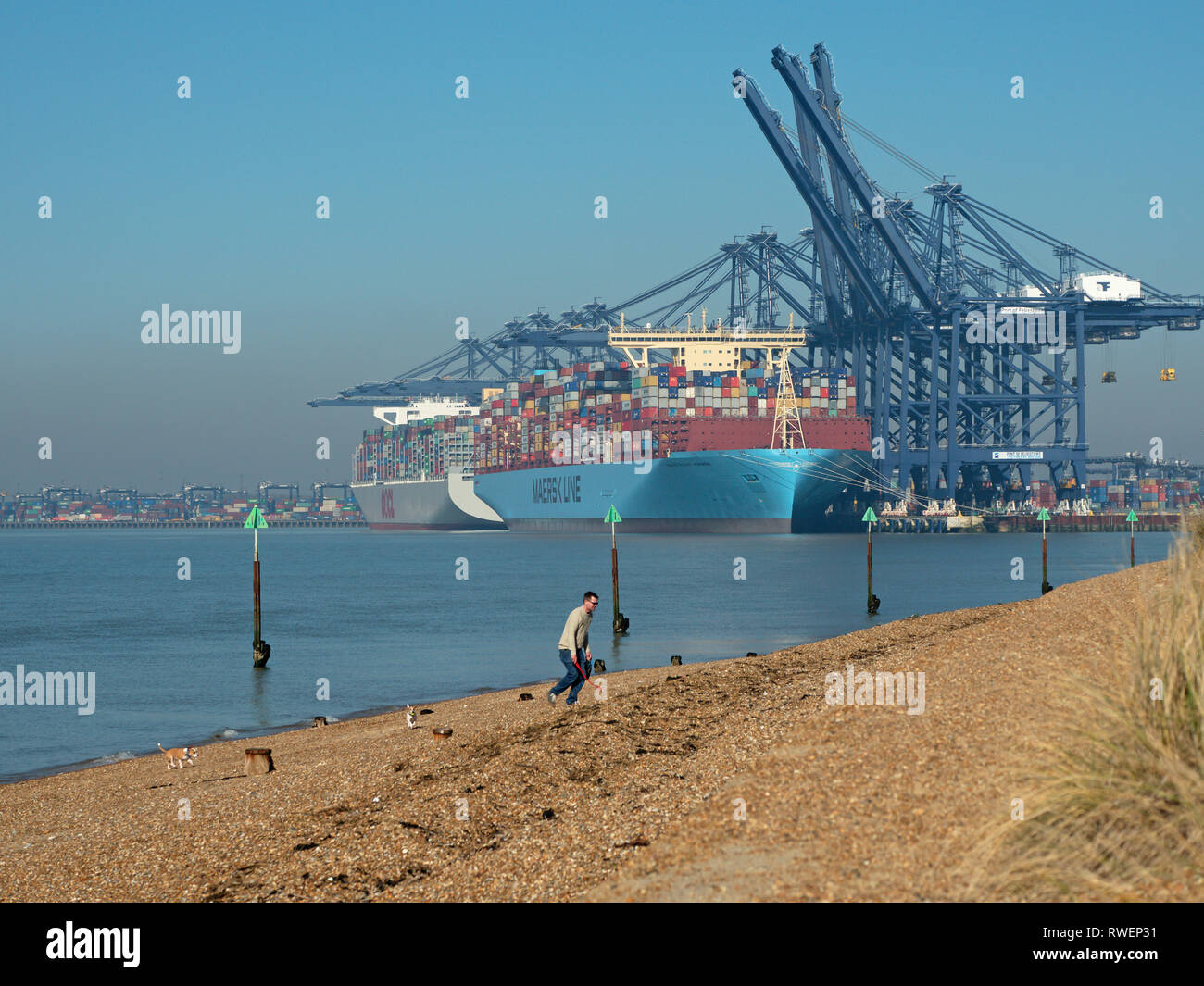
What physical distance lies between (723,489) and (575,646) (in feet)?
308

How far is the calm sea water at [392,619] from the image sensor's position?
28250mm

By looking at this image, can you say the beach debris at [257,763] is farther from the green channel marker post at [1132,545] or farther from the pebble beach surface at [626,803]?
the green channel marker post at [1132,545]

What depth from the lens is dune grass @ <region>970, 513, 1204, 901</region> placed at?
711 cm

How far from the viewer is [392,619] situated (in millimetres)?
50500

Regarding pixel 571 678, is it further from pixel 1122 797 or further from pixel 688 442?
pixel 688 442

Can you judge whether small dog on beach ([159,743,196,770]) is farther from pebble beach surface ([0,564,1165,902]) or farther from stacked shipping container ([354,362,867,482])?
stacked shipping container ([354,362,867,482])

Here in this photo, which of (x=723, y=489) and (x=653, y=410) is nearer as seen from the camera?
(x=723, y=489)

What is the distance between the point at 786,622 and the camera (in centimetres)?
4488

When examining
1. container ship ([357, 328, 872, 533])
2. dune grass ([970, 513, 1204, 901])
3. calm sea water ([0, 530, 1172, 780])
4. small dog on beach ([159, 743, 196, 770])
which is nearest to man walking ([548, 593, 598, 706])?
small dog on beach ([159, 743, 196, 770])

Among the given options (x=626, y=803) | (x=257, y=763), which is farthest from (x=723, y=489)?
(x=626, y=803)

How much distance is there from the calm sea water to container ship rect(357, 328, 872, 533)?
34.7ft
